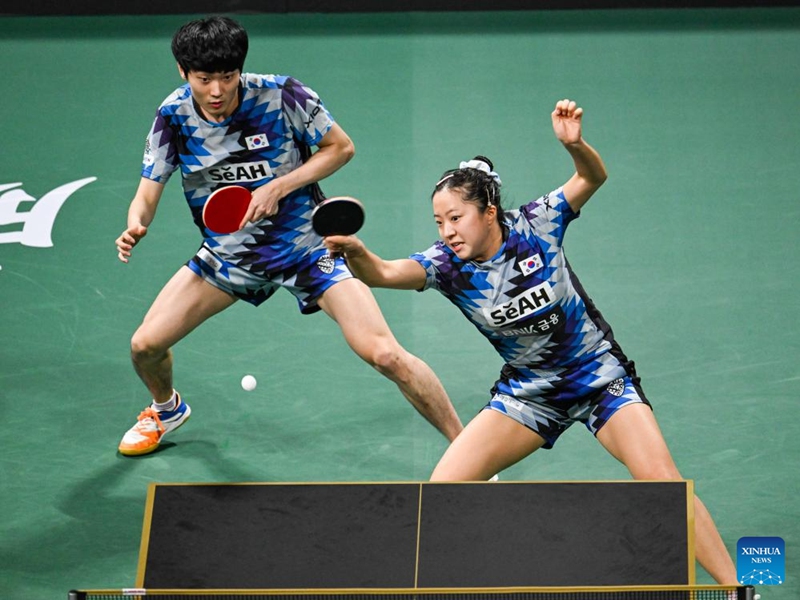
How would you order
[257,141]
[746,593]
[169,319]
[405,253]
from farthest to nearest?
1. [405,253]
2. [169,319]
3. [257,141]
4. [746,593]

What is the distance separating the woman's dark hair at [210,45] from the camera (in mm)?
4938

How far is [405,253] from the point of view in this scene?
757cm

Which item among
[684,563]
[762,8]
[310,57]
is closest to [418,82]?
[310,57]

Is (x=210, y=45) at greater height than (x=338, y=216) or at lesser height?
greater

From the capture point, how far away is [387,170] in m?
8.53

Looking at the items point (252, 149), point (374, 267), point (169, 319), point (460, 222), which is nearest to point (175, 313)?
point (169, 319)

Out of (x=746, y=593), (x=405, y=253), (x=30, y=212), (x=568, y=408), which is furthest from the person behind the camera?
(x=30, y=212)

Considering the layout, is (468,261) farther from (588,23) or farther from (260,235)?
(588,23)

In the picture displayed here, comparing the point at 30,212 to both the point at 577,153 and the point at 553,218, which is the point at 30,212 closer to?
the point at 553,218

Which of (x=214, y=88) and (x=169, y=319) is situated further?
(x=169, y=319)

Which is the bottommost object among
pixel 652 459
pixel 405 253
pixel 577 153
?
pixel 652 459

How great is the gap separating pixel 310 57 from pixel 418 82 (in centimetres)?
93

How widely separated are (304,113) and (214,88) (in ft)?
1.50

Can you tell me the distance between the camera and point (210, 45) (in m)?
4.93
